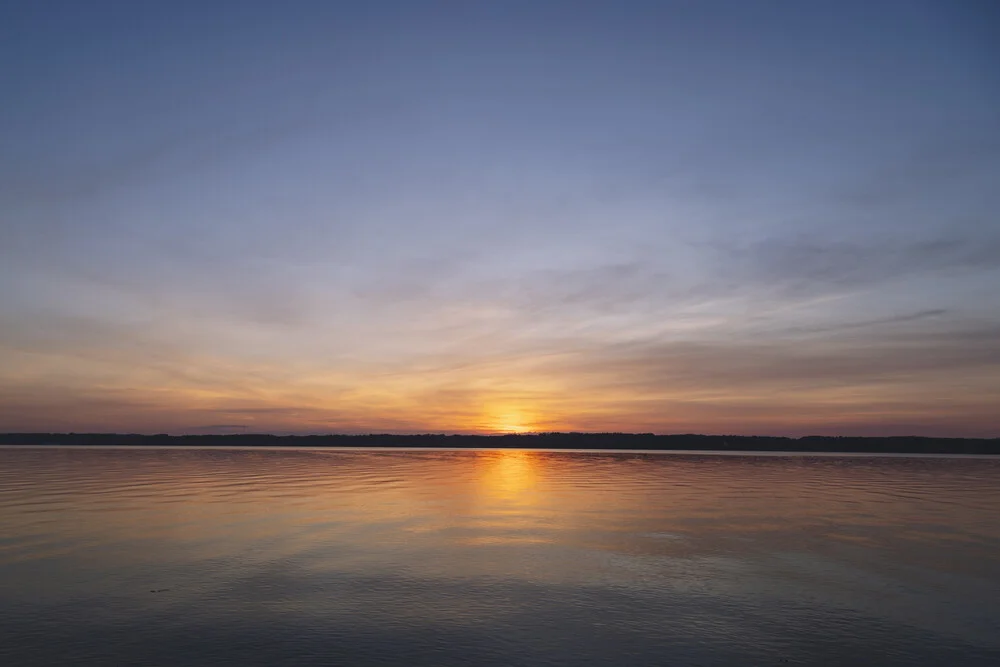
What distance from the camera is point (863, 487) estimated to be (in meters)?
47.9

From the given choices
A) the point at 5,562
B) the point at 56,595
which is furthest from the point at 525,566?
the point at 5,562

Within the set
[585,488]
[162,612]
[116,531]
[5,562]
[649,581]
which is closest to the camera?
[162,612]

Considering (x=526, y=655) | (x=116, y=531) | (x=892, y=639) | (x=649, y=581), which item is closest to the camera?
(x=526, y=655)

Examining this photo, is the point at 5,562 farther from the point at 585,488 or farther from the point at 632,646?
the point at 585,488

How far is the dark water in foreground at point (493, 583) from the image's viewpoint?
1291 centimetres

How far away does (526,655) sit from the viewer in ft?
40.9

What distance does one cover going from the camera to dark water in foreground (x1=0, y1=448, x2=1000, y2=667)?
12914 mm

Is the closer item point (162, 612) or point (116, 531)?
point (162, 612)

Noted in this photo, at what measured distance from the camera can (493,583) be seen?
58.5ft

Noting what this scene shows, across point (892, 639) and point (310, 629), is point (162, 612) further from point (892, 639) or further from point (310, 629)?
point (892, 639)

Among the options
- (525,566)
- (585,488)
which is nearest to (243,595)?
(525,566)

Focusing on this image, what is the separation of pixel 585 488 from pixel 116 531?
93.9 feet

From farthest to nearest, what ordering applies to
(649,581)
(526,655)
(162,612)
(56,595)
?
(649,581) < (56,595) < (162,612) < (526,655)

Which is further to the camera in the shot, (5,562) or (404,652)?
(5,562)
